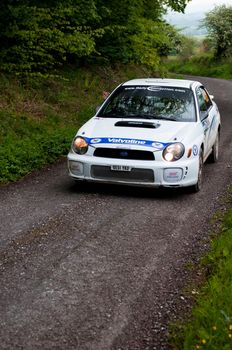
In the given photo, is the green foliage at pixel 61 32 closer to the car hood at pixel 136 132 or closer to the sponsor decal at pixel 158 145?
the car hood at pixel 136 132

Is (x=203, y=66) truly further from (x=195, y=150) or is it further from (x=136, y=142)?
(x=136, y=142)

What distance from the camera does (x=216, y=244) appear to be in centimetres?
609

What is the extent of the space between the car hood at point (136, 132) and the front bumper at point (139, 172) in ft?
0.90

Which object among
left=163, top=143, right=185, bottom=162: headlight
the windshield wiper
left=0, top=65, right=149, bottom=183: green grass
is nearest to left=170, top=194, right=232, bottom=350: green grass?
left=163, top=143, right=185, bottom=162: headlight

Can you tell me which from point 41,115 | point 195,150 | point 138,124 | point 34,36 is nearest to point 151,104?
point 138,124

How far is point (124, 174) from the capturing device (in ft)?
26.3

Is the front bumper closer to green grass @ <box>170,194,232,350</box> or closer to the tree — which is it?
green grass @ <box>170,194,232,350</box>

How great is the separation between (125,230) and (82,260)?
3.77 ft

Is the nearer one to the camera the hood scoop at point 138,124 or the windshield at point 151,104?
the hood scoop at point 138,124

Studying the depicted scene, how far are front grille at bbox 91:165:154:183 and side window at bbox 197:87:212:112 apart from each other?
226cm

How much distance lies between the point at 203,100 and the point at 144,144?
2.83 meters

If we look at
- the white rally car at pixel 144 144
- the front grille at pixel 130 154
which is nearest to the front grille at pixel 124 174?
the white rally car at pixel 144 144

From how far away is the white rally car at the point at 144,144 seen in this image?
8.01m

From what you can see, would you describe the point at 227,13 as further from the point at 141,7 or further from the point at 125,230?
the point at 125,230
